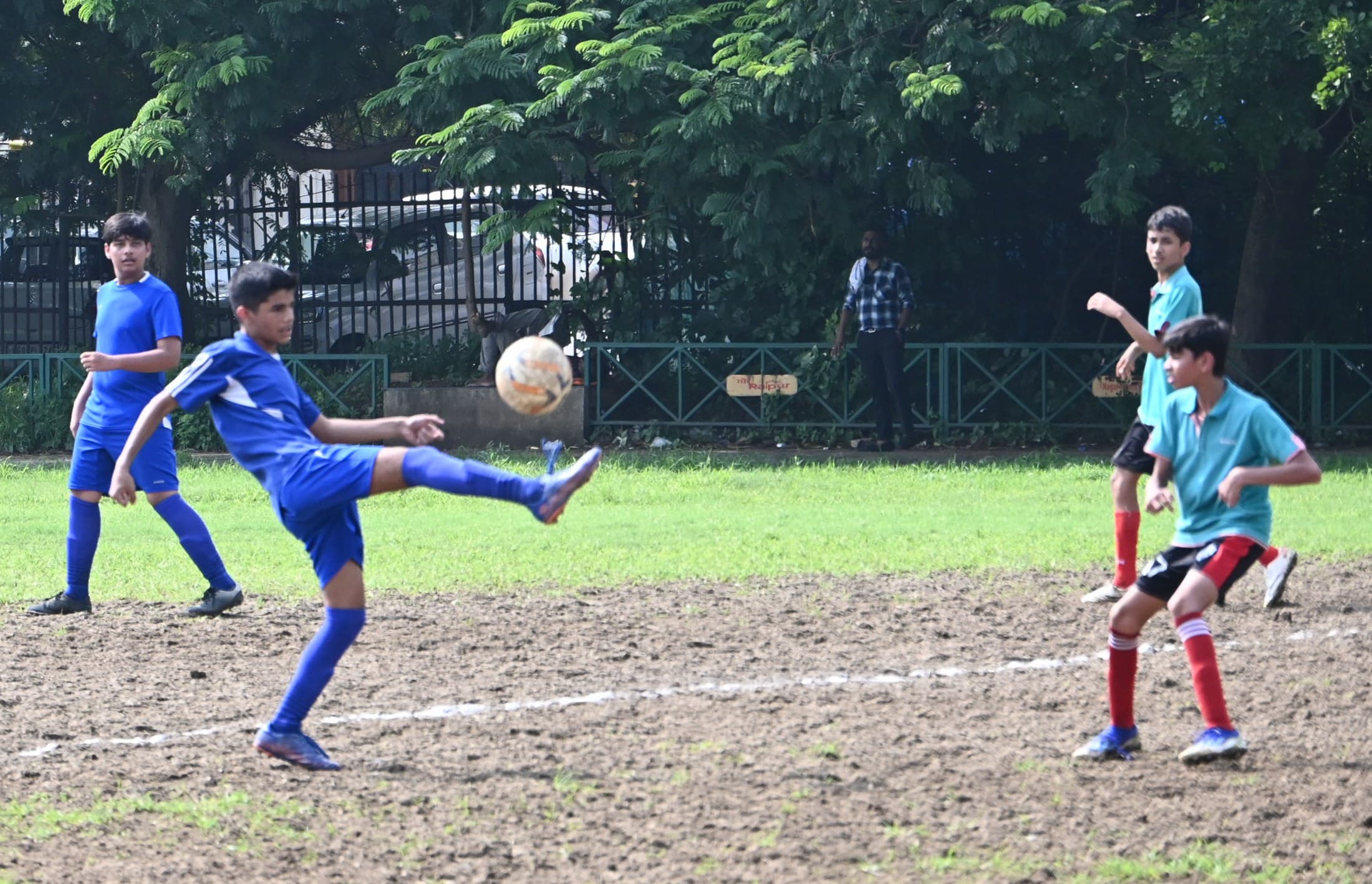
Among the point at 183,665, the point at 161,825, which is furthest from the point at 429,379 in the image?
the point at 161,825

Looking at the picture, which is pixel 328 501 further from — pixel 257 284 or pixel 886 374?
pixel 886 374

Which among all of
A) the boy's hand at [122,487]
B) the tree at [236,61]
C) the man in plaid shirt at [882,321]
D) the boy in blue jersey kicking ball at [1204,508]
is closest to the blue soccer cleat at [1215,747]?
the boy in blue jersey kicking ball at [1204,508]

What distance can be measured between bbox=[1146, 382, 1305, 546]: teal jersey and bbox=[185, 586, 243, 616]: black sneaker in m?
4.78

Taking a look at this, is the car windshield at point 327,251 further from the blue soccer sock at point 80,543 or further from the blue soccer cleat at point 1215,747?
the blue soccer cleat at point 1215,747

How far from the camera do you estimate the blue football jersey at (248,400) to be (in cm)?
576

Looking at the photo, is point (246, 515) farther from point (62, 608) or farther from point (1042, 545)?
point (1042, 545)

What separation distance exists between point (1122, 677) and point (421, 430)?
249 cm

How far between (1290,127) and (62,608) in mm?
10767

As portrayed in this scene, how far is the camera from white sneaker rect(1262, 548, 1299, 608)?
328 inches

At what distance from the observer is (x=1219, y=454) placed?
216 inches

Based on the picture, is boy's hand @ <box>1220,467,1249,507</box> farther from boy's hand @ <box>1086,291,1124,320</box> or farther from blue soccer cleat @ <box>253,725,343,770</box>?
blue soccer cleat @ <box>253,725,343,770</box>

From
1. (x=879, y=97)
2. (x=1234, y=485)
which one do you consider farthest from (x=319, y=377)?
(x=1234, y=485)

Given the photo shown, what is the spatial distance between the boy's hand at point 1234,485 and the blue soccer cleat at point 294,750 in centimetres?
296

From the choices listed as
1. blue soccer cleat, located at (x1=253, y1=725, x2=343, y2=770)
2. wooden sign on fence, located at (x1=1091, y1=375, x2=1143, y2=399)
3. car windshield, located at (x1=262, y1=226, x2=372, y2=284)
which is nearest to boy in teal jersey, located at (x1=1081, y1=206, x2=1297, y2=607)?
blue soccer cleat, located at (x1=253, y1=725, x2=343, y2=770)
